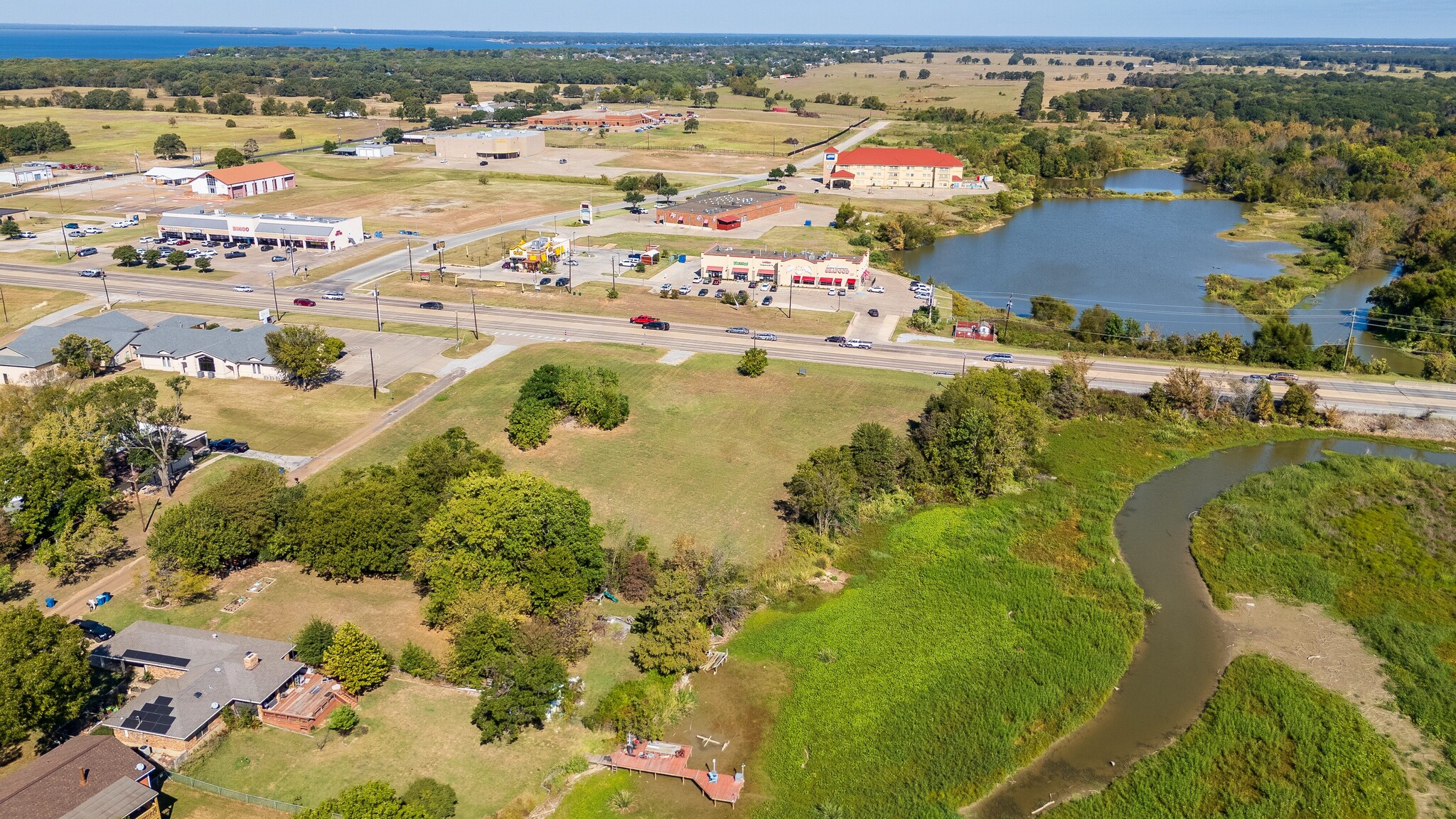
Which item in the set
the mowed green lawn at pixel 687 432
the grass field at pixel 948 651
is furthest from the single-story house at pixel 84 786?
the mowed green lawn at pixel 687 432

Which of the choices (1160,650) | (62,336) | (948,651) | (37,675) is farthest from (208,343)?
(1160,650)

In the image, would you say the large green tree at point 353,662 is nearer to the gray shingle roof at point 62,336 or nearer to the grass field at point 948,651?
the grass field at point 948,651

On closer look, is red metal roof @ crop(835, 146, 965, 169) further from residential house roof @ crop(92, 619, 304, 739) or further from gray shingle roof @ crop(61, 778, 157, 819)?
gray shingle roof @ crop(61, 778, 157, 819)

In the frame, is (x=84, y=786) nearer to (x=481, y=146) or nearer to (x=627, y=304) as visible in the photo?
(x=627, y=304)

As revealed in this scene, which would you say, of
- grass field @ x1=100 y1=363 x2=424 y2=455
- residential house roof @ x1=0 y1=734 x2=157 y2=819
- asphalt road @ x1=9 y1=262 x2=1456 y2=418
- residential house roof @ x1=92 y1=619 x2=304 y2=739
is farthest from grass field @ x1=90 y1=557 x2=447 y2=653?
asphalt road @ x1=9 y1=262 x2=1456 y2=418

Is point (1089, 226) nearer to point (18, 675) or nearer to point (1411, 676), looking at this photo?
point (1411, 676)

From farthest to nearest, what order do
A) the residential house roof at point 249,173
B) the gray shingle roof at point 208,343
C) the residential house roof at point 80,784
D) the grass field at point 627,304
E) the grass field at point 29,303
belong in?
the residential house roof at point 249,173
the grass field at point 627,304
the grass field at point 29,303
the gray shingle roof at point 208,343
the residential house roof at point 80,784
